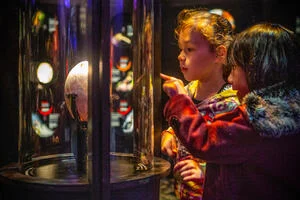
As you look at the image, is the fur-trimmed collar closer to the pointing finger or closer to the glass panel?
the pointing finger

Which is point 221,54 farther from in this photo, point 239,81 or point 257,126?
point 257,126

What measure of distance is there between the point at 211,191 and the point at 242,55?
1.57ft

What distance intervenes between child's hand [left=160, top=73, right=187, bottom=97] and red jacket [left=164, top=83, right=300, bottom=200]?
32mm

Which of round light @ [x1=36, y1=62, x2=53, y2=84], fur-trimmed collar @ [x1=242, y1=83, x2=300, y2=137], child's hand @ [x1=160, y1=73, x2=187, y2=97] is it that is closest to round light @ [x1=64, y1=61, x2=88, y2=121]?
round light @ [x1=36, y1=62, x2=53, y2=84]

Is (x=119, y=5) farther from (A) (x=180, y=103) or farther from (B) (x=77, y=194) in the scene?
(B) (x=77, y=194)

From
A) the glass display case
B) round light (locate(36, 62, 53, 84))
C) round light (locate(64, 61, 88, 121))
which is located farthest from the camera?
round light (locate(36, 62, 53, 84))

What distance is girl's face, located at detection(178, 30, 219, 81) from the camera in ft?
4.20

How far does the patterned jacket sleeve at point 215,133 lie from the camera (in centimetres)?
118

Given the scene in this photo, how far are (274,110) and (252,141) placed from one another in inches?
4.8

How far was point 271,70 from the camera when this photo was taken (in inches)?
47.4

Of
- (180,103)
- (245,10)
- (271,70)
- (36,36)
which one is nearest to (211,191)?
(180,103)

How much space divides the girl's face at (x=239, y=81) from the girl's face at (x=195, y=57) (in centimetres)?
7

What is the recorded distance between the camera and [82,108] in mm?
1236

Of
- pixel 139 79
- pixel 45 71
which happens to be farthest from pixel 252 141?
pixel 45 71
